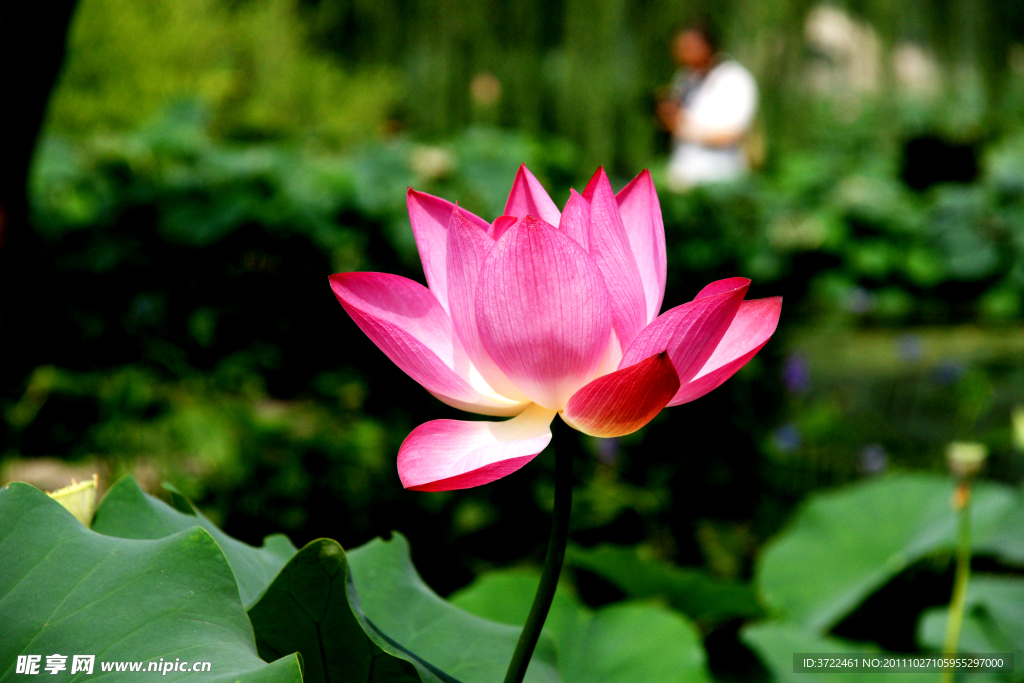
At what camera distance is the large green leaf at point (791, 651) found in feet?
2.81

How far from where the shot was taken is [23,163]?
907mm

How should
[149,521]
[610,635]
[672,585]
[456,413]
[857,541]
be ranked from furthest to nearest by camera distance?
[456,413] → [857,541] → [672,585] → [610,635] → [149,521]

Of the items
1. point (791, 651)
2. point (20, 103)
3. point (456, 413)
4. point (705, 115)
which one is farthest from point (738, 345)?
point (705, 115)

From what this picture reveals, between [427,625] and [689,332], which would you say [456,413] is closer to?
[427,625]

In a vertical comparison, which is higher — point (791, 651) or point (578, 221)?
point (578, 221)

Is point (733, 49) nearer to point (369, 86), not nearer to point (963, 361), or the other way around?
point (963, 361)

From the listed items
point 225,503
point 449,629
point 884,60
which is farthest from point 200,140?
point 449,629

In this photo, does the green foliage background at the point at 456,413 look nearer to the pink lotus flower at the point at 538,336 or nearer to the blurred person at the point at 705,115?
the blurred person at the point at 705,115

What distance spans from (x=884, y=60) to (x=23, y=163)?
5.17 ft

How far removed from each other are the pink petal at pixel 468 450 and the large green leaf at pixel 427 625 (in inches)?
6.0

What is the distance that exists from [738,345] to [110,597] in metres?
0.29

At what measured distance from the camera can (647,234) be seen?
38 centimetres

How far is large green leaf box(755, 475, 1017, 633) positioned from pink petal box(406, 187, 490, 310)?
986mm

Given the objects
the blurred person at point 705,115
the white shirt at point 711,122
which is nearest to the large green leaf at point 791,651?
the blurred person at point 705,115
